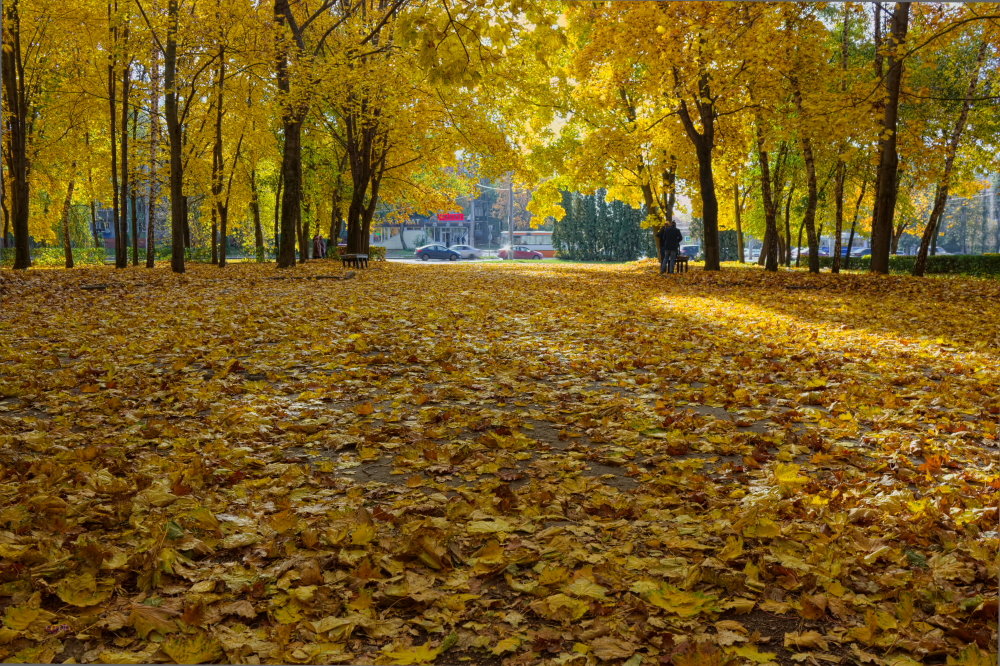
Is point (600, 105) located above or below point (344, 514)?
above

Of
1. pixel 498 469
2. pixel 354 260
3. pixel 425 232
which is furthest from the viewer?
pixel 425 232

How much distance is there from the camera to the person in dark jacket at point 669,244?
22.3 meters

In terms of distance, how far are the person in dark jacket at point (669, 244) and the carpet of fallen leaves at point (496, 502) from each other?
1429 centimetres

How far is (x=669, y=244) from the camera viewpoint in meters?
22.6

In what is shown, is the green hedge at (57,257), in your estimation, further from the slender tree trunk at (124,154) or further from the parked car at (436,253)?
the parked car at (436,253)

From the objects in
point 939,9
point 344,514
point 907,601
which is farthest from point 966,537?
point 939,9

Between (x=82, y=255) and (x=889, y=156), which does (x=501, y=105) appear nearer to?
(x=889, y=156)

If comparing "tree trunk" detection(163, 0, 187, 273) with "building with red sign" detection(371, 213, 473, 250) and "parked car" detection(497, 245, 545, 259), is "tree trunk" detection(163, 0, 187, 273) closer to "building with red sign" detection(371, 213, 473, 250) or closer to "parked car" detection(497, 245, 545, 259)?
"parked car" detection(497, 245, 545, 259)

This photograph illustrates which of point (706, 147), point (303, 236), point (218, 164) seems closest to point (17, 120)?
point (218, 164)

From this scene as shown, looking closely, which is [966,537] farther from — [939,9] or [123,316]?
[939,9]

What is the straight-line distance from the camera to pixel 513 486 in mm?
3930

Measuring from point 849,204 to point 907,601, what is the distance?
42008mm

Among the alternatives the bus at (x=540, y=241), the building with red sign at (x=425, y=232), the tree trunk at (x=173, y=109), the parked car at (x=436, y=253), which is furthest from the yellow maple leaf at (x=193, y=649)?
the building with red sign at (x=425, y=232)

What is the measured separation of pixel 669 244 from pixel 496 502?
2005 centimetres
